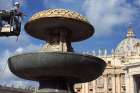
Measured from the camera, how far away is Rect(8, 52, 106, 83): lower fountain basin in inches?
649

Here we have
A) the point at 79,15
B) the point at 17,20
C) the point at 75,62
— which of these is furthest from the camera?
the point at 17,20

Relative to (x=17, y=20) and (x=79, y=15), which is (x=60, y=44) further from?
(x=17, y=20)

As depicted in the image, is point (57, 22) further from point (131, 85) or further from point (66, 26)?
point (131, 85)

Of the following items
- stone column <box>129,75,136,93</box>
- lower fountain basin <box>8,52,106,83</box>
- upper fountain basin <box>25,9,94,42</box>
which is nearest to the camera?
lower fountain basin <box>8,52,106,83</box>

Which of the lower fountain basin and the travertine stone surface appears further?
the travertine stone surface

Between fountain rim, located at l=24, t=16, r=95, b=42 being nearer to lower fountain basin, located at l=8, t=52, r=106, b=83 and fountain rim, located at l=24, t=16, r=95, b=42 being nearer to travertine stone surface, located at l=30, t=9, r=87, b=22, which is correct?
travertine stone surface, located at l=30, t=9, r=87, b=22

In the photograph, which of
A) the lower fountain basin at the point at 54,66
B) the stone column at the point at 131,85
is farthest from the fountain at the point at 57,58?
the stone column at the point at 131,85

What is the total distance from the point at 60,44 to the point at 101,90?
7920cm

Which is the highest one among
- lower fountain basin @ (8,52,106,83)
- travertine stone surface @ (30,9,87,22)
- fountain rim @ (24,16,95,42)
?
travertine stone surface @ (30,9,87,22)

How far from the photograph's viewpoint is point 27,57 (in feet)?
55.0

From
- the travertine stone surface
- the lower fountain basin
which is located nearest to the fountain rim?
the travertine stone surface

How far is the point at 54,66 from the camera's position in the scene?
53.9 feet

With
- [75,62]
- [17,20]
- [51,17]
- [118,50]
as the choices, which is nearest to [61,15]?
[51,17]

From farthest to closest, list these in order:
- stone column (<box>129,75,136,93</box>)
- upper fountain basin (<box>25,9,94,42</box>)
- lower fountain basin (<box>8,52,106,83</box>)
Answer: stone column (<box>129,75,136,93</box>)
upper fountain basin (<box>25,9,94,42</box>)
lower fountain basin (<box>8,52,106,83</box>)
